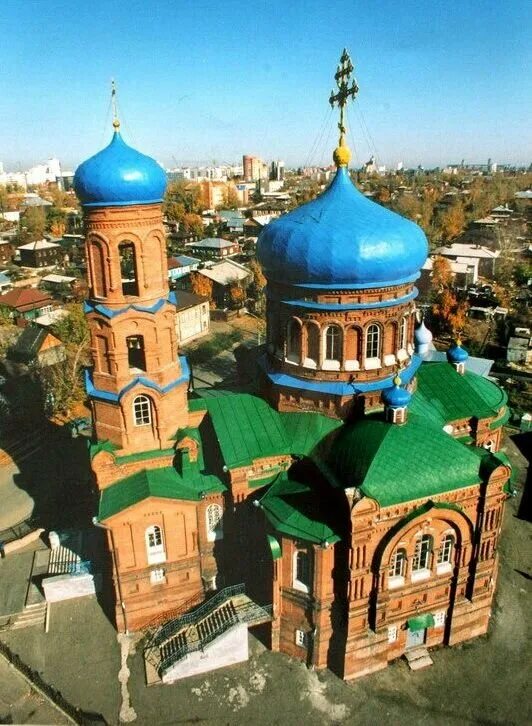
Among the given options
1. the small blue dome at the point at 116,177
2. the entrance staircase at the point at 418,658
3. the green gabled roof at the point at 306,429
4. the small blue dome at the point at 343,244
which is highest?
the small blue dome at the point at 116,177

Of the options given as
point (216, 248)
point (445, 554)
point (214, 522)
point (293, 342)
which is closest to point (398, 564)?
point (445, 554)

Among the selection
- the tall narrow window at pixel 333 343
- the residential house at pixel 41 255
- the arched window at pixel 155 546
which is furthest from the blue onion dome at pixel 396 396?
the residential house at pixel 41 255

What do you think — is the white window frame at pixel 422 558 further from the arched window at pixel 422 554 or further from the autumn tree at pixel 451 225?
the autumn tree at pixel 451 225

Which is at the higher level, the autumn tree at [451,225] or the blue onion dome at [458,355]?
the blue onion dome at [458,355]

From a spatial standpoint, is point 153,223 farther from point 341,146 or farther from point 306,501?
point 306,501

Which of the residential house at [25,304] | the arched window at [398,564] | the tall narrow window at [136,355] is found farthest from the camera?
the residential house at [25,304]

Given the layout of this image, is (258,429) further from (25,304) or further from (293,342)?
(25,304)

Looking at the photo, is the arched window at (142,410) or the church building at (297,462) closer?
the church building at (297,462)
